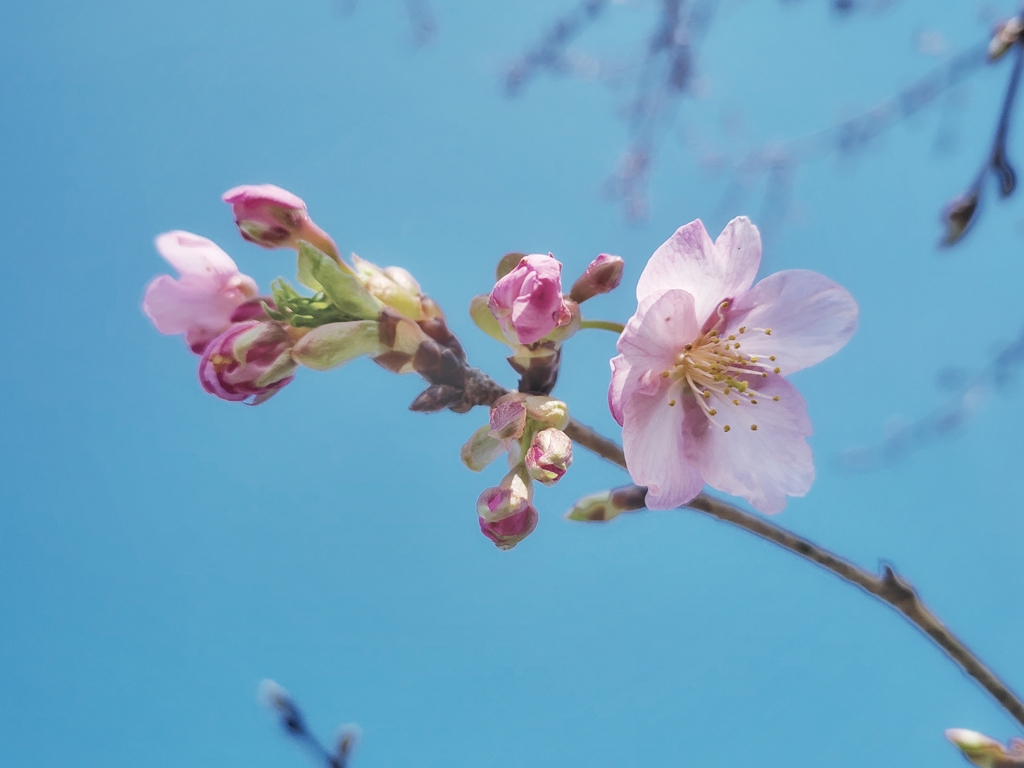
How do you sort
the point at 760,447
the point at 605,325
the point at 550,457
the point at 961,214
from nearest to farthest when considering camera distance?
1. the point at 550,457
2. the point at 605,325
3. the point at 760,447
4. the point at 961,214

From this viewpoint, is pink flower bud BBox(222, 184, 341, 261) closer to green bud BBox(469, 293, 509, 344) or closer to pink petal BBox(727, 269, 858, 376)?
green bud BBox(469, 293, 509, 344)

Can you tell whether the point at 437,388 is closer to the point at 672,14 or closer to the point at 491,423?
the point at 491,423

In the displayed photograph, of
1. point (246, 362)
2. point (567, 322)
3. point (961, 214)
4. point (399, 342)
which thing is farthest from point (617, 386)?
point (961, 214)

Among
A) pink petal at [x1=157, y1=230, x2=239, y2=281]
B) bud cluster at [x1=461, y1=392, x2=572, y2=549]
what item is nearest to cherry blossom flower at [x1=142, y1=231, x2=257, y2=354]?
pink petal at [x1=157, y1=230, x2=239, y2=281]

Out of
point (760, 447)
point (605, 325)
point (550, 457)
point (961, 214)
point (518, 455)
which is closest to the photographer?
point (550, 457)

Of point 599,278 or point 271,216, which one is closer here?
point 599,278

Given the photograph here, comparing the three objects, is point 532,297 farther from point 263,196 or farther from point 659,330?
point 263,196

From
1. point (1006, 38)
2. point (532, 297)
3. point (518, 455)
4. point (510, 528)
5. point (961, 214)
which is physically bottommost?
point (510, 528)
